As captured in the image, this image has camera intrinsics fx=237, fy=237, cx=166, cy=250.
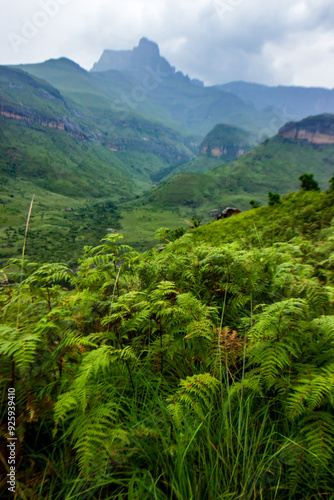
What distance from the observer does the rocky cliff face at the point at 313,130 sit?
174500 mm

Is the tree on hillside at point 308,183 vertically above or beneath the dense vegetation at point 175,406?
above

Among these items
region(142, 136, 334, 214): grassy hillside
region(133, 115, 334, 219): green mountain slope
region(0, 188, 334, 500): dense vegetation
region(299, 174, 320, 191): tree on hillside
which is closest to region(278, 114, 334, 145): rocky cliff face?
region(133, 115, 334, 219): green mountain slope

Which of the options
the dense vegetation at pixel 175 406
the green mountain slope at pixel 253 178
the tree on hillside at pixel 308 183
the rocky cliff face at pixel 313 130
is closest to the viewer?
the dense vegetation at pixel 175 406

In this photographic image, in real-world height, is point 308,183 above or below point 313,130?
below

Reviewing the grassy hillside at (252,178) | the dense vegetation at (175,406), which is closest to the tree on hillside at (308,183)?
the dense vegetation at (175,406)

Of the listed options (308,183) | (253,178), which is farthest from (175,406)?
(253,178)

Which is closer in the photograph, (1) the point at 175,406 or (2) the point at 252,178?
(1) the point at 175,406

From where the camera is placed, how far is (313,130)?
582ft

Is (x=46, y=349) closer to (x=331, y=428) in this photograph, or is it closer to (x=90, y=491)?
(x=90, y=491)

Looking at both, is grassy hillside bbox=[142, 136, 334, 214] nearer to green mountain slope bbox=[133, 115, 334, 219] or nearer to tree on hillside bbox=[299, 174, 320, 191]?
green mountain slope bbox=[133, 115, 334, 219]

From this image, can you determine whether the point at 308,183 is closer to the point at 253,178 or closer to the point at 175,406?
the point at 175,406

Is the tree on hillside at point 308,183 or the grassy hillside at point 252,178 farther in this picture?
the grassy hillside at point 252,178

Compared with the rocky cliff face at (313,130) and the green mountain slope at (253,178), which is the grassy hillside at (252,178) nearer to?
the green mountain slope at (253,178)

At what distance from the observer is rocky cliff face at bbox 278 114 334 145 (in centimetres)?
17450
